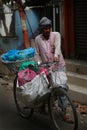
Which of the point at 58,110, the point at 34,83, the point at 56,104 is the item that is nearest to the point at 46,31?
the point at 34,83

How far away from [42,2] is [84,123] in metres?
5.55

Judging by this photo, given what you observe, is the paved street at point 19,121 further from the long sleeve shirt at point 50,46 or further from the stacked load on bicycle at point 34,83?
the long sleeve shirt at point 50,46

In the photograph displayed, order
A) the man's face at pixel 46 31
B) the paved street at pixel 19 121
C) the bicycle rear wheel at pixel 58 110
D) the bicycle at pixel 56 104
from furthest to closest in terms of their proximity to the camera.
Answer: the paved street at pixel 19 121, the man's face at pixel 46 31, the bicycle rear wheel at pixel 58 110, the bicycle at pixel 56 104

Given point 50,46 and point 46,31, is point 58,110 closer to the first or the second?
point 50,46

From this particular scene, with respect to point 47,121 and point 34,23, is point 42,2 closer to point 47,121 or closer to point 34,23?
point 34,23

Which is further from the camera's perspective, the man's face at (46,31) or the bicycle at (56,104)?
the man's face at (46,31)

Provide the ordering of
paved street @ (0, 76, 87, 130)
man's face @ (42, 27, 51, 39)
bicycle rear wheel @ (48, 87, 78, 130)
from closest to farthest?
bicycle rear wheel @ (48, 87, 78, 130) → man's face @ (42, 27, 51, 39) → paved street @ (0, 76, 87, 130)

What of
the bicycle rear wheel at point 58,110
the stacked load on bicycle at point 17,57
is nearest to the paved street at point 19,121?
the bicycle rear wheel at point 58,110

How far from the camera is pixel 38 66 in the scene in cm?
639

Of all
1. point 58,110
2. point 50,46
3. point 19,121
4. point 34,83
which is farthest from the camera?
point 19,121

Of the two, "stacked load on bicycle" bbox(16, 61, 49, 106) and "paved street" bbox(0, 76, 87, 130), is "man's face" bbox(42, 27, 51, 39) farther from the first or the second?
"paved street" bbox(0, 76, 87, 130)

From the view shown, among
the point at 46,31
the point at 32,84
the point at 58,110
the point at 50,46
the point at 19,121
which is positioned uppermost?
the point at 46,31

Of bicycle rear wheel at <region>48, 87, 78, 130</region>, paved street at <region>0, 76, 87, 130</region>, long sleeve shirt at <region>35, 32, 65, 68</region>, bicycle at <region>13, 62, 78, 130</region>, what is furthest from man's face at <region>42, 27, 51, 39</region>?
paved street at <region>0, 76, 87, 130</region>

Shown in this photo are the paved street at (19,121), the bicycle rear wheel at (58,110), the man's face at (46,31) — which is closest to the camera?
the bicycle rear wheel at (58,110)
